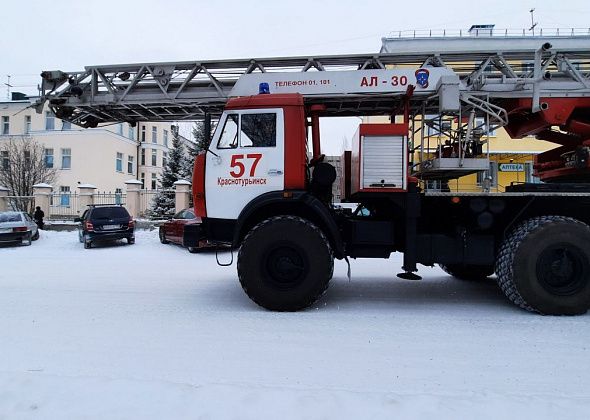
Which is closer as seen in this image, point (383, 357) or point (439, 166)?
point (383, 357)

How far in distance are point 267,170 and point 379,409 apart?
339cm

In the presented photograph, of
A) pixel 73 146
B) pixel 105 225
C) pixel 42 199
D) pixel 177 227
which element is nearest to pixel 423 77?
pixel 177 227

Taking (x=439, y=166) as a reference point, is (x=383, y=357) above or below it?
below

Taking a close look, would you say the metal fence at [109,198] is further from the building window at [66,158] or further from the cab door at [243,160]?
the building window at [66,158]

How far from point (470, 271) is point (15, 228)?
1592cm

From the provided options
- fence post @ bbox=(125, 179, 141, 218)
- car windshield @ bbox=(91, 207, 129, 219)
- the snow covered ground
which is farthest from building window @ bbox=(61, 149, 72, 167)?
the snow covered ground

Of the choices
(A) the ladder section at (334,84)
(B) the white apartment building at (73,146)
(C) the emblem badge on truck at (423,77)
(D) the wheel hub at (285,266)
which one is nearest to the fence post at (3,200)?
(B) the white apartment building at (73,146)

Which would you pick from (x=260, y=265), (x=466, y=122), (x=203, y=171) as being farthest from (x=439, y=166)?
(x=203, y=171)

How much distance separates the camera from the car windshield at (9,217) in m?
14.7

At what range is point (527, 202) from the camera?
516 cm

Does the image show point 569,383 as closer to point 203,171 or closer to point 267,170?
point 267,170

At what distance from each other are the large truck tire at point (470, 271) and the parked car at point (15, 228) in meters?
15.5

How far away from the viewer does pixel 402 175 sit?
16.8ft

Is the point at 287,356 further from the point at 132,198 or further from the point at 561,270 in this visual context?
the point at 132,198
